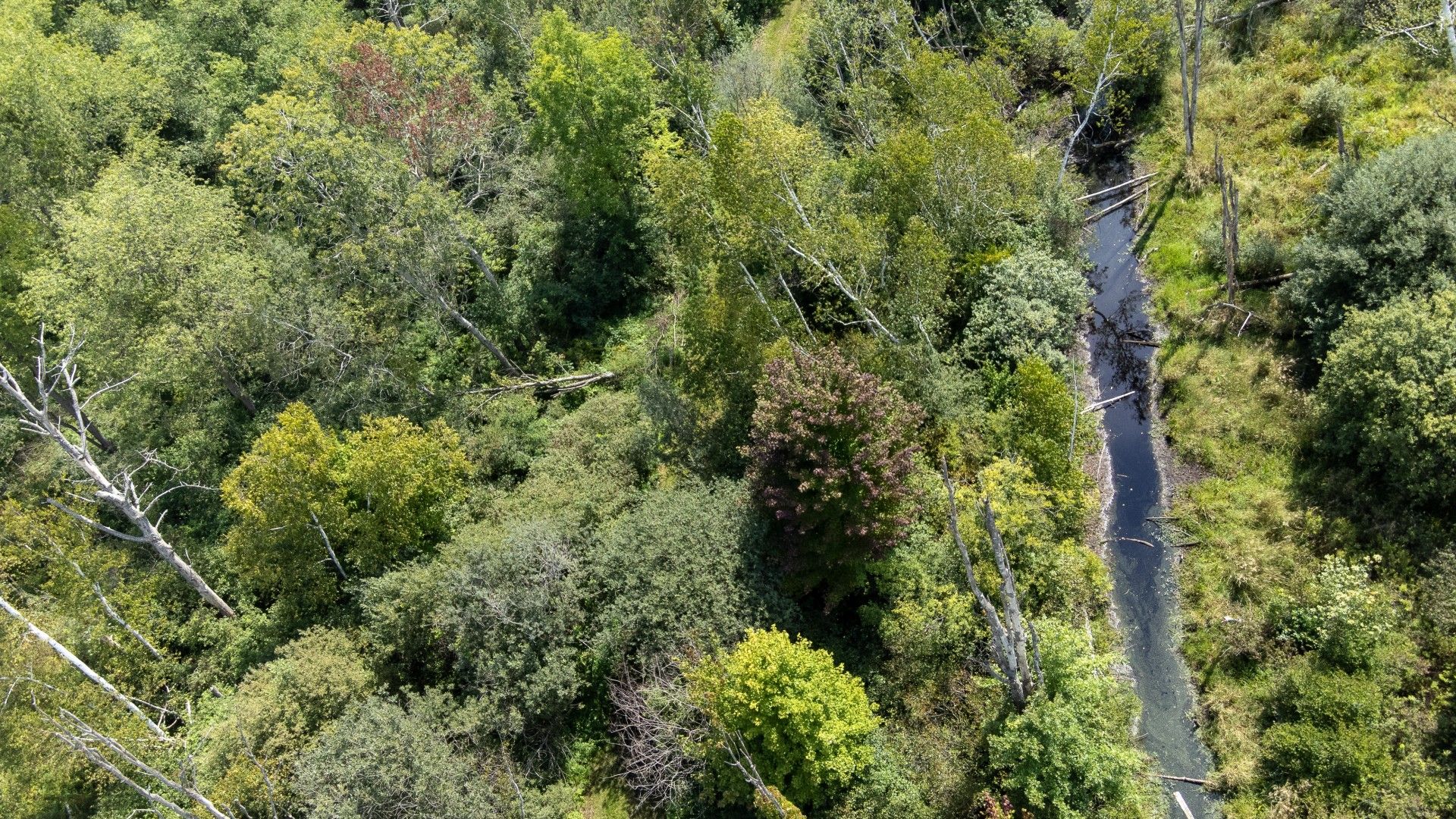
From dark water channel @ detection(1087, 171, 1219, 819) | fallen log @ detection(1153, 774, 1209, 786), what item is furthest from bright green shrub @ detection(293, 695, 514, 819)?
dark water channel @ detection(1087, 171, 1219, 819)

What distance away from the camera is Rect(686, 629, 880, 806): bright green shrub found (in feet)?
58.2

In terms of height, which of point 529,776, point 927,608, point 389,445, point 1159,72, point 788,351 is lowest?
point 529,776

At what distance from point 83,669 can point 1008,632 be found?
2557 centimetres

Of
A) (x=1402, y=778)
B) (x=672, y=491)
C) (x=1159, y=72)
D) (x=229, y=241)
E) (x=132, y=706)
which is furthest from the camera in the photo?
(x=1159, y=72)

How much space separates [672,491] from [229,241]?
20925 millimetres

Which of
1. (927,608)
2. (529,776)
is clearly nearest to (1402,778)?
(927,608)

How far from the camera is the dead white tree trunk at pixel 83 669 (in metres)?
22.4

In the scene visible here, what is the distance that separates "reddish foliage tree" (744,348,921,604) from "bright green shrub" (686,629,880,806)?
2730 mm

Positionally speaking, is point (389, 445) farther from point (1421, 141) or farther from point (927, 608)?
point (1421, 141)

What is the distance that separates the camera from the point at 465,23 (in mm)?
43688

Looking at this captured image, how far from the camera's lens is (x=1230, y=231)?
25.8m

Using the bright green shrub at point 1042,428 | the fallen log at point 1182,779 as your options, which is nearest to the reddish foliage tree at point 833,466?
the bright green shrub at point 1042,428

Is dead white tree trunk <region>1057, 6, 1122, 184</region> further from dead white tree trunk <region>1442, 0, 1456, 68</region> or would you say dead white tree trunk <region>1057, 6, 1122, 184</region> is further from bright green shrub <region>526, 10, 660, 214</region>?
bright green shrub <region>526, 10, 660, 214</region>

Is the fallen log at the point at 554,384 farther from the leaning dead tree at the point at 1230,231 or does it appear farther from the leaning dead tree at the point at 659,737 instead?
the leaning dead tree at the point at 1230,231
